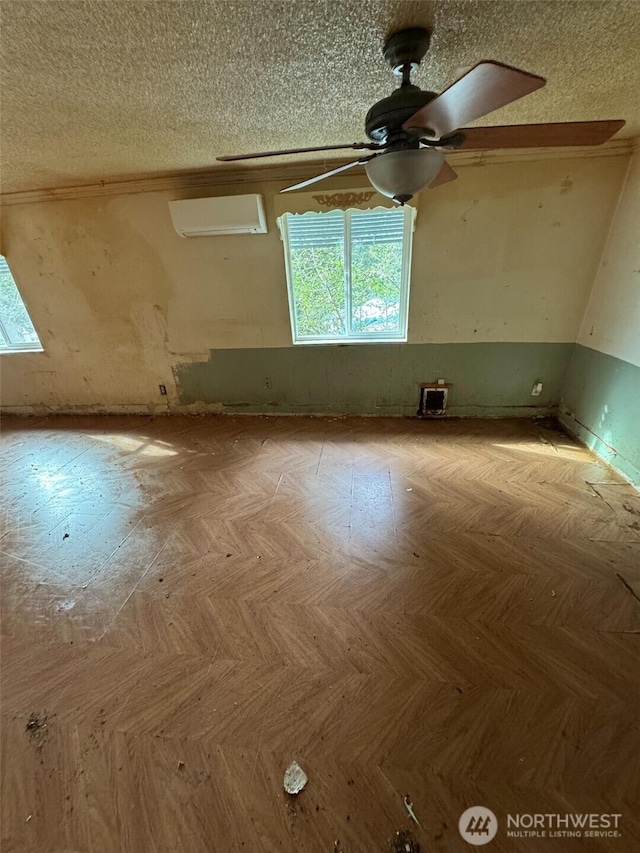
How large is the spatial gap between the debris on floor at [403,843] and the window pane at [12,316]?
5.57 m

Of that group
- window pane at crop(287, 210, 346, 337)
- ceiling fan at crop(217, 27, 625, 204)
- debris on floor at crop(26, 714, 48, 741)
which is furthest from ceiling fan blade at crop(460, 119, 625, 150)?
debris on floor at crop(26, 714, 48, 741)

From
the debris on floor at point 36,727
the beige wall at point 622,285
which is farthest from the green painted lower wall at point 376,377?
the debris on floor at point 36,727

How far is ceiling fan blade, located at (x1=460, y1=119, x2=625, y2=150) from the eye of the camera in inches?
55.2

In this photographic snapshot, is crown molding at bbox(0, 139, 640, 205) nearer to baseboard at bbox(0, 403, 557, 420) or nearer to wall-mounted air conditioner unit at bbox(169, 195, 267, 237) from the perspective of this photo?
wall-mounted air conditioner unit at bbox(169, 195, 267, 237)

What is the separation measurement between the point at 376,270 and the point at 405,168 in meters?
2.04

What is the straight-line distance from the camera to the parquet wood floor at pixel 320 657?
3.71 feet

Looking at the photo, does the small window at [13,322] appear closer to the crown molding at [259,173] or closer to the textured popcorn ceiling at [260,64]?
the crown molding at [259,173]

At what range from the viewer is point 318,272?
11.4 feet

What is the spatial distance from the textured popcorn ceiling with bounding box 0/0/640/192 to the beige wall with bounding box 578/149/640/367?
0.53m

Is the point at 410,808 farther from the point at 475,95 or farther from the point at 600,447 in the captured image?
the point at 600,447

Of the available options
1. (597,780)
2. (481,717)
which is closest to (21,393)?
(481,717)

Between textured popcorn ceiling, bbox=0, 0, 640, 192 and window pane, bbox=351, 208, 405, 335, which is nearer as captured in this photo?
textured popcorn ceiling, bbox=0, 0, 640, 192

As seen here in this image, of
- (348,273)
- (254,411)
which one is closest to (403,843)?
(254,411)

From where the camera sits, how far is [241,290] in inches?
142
